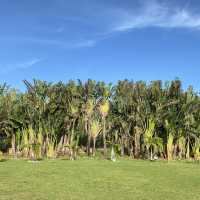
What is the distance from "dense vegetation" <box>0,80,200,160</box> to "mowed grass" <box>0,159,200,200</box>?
155 inches

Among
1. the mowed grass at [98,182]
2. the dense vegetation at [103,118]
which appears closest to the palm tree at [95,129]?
the dense vegetation at [103,118]

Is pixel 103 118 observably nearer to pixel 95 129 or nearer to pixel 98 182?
pixel 95 129

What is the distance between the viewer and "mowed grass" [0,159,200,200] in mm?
9117

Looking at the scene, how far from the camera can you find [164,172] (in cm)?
1338

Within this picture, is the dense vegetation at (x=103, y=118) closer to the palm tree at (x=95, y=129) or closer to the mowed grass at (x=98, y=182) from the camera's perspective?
the palm tree at (x=95, y=129)

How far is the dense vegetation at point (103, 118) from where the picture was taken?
18766 mm

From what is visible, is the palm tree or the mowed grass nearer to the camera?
the mowed grass

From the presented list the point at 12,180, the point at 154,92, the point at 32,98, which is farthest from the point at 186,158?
the point at 12,180

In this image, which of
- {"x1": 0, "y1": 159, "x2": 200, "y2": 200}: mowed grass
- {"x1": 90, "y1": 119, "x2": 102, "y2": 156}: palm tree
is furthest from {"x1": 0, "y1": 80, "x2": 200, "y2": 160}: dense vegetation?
{"x1": 0, "y1": 159, "x2": 200, "y2": 200}: mowed grass

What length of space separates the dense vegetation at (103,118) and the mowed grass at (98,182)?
12.9 ft

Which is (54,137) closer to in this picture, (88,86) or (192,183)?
(88,86)

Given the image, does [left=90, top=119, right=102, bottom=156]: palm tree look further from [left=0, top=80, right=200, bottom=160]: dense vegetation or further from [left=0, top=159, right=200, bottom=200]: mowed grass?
[left=0, top=159, right=200, bottom=200]: mowed grass

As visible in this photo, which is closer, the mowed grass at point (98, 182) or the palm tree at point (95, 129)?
the mowed grass at point (98, 182)

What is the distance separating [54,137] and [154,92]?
4.80 m
